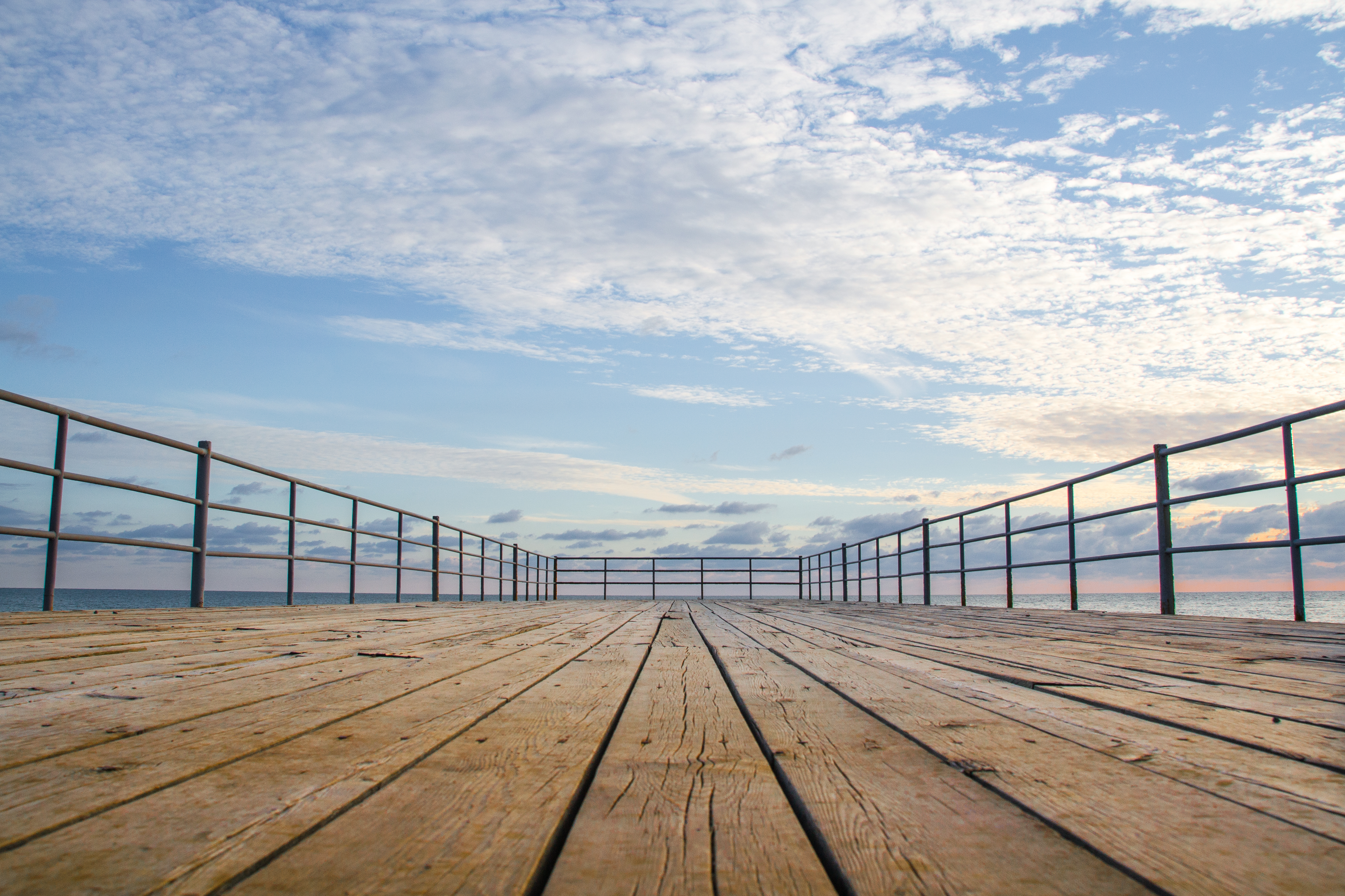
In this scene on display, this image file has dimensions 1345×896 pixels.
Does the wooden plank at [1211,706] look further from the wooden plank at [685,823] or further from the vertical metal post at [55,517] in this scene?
the vertical metal post at [55,517]

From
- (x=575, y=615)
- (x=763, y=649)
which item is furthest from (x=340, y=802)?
(x=575, y=615)

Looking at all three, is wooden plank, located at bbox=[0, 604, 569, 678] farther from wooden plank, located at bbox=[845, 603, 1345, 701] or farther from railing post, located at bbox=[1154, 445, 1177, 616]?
railing post, located at bbox=[1154, 445, 1177, 616]

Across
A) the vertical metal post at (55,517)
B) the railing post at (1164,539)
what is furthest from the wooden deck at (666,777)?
the railing post at (1164,539)

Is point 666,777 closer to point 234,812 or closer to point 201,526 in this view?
point 234,812

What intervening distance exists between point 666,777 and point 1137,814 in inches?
21.3

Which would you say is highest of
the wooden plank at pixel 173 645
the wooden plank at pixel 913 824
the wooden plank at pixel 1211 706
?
the wooden plank at pixel 913 824

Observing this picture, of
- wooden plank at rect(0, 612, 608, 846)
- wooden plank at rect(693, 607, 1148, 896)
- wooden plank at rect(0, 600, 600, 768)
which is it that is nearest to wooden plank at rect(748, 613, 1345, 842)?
wooden plank at rect(693, 607, 1148, 896)

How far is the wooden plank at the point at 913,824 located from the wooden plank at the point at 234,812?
535mm

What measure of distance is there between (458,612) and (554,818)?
17.7 ft

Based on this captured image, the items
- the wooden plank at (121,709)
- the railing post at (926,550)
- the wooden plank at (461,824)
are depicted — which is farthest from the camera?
the railing post at (926,550)

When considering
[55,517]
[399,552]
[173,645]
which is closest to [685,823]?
[173,645]

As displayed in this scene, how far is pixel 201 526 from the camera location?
183 inches

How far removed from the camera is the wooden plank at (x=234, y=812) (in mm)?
724

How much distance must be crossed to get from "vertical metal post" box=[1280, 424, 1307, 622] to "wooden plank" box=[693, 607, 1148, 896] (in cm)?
349
